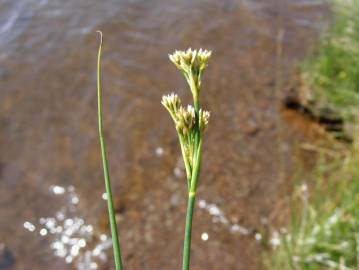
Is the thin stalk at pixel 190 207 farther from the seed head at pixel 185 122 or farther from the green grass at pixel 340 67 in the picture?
the green grass at pixel 340 67

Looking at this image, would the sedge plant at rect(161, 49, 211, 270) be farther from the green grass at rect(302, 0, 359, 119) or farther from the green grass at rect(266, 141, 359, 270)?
the green grass at rect(302, 0, 359, 119)

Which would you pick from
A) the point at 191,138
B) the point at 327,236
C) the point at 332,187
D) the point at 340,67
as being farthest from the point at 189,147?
the point at 340,67

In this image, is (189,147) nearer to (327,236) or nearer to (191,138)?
(191,138)

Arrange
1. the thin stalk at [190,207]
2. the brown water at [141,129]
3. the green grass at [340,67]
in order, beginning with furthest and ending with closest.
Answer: the green grass at [340,67] → the brown water at [141,129] → the thin stalk at [190,207]

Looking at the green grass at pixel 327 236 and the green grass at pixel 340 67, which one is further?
the green grass at pixel 340 67

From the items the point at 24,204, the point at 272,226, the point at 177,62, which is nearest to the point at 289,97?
the point at 272,226

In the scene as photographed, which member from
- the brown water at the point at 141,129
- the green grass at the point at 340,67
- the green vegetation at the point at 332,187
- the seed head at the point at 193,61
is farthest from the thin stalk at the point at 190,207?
the green grass at the point at 340,67

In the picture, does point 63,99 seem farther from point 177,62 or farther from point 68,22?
point 177,62
